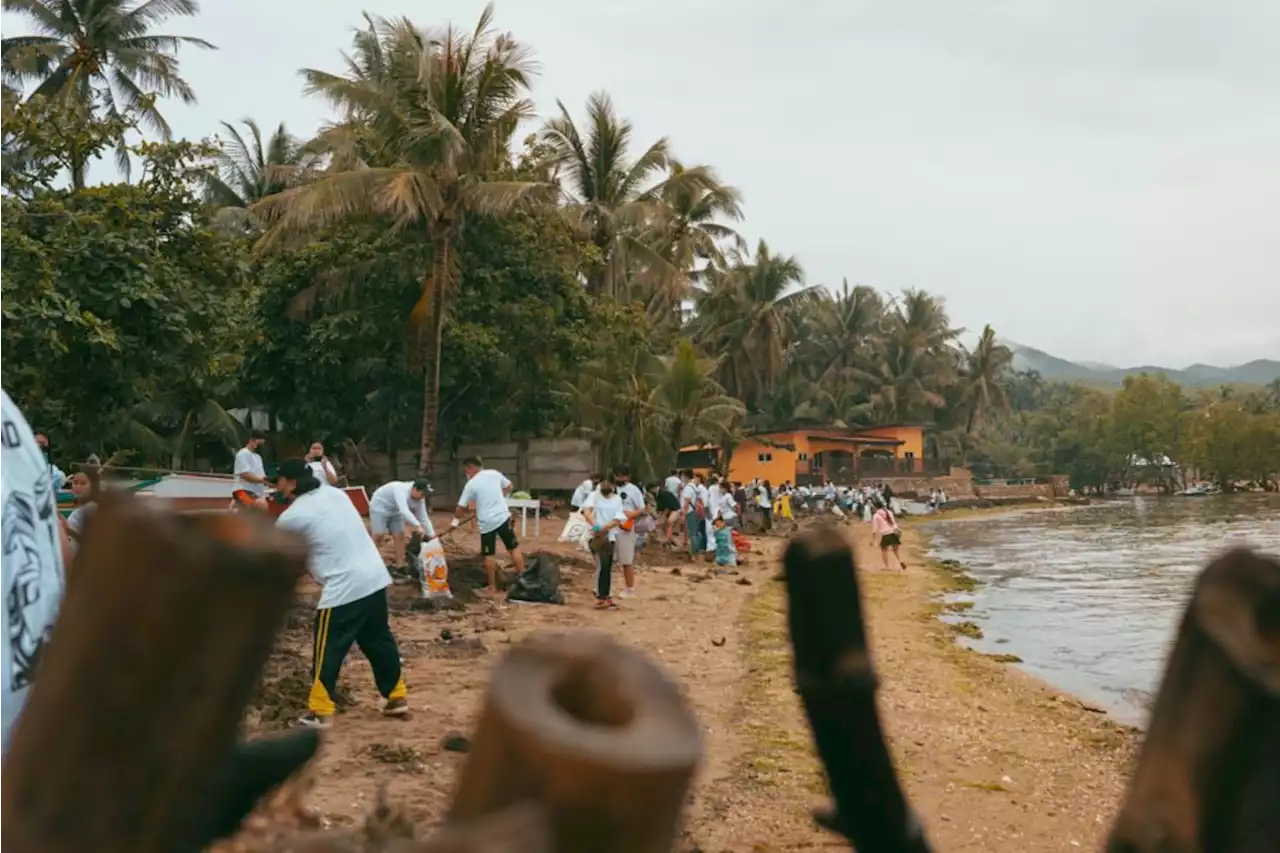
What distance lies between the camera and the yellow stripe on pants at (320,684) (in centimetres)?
720

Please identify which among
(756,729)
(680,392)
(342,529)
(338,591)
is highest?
(680,392)

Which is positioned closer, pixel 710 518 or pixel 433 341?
pixel 433 341


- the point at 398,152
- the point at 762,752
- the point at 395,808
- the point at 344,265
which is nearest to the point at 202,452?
Answer: the point at 344,265

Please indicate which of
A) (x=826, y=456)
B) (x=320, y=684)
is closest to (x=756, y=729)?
(x=320, y=684)

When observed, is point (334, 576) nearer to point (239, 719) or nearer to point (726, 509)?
point (239, 719)

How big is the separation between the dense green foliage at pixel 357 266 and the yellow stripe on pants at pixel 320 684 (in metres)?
6.48

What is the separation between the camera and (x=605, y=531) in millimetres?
13281

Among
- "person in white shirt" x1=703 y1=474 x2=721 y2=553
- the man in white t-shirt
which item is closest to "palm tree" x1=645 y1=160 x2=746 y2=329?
"person in white shirt" x1=703 y1=474 x2=721 y2=553

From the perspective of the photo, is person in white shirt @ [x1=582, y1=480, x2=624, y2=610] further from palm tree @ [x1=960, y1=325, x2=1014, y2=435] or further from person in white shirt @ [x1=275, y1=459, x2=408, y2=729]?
palm tree @ [x1=960, y1=325, x2=1014, y2=435]

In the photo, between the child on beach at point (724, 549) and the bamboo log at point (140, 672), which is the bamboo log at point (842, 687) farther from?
the child on beach at point (724, 549)

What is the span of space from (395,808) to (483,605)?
10694 mm

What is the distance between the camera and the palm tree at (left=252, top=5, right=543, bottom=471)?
19.1 meters

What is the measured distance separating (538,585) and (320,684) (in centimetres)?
599

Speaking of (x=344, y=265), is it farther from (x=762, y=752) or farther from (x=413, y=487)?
(x=762, y=752)
